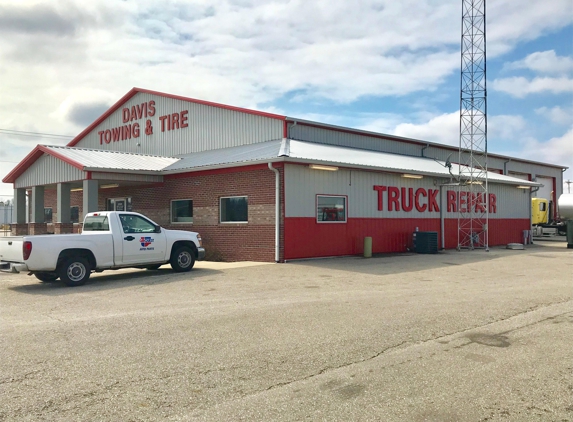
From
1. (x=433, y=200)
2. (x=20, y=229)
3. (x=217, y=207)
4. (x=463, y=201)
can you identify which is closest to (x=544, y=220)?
(x=463, y=201)

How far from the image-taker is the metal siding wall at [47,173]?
21.4m

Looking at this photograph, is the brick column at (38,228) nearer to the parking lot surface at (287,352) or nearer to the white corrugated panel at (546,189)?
the parking lot surface at (287,352)

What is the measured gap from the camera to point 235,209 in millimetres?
19266

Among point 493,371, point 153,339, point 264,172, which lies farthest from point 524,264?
point 153,339

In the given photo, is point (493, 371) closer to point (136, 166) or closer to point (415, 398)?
point (415, 398)

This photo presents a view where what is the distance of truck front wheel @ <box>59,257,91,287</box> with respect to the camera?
40.2 feet

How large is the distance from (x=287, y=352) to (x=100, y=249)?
794 cm

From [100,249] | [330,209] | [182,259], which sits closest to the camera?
[100,249]

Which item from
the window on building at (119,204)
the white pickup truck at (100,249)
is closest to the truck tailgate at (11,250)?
the white pickup truck at (100,249)

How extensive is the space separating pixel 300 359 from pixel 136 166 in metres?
17.2

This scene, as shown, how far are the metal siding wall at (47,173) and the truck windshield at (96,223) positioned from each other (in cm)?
681

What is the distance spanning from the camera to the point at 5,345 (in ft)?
22.7

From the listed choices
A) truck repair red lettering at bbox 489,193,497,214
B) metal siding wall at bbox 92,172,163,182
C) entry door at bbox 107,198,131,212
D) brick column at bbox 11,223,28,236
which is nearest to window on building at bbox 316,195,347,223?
metal siding wall at bbox 92,172,163,182

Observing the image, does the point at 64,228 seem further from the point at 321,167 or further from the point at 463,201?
the point at 463,201
